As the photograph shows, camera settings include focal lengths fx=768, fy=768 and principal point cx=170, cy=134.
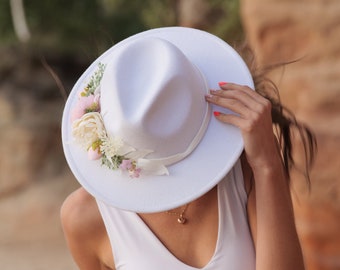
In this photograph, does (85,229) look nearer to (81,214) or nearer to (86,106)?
(81,214)

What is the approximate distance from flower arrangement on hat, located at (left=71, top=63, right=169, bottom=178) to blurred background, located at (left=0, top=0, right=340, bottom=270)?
0.52 m

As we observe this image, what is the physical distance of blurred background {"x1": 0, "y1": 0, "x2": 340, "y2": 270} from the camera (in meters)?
2.96

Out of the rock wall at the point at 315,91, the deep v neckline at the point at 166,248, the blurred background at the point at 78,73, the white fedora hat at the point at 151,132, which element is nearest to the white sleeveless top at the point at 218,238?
the deep v neckline at the point at 166,248

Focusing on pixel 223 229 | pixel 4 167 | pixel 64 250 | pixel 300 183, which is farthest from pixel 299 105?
pixel 4 167

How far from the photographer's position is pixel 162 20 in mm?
7215

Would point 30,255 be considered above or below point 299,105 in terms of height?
below

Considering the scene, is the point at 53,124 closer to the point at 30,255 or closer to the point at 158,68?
the point at 30,255

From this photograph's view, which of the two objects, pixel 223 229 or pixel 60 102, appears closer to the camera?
pixel 223 229

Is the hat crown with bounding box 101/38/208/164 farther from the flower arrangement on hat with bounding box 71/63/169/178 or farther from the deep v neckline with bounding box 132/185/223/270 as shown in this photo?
the deep v neckline with bounding box 132/185/223/270

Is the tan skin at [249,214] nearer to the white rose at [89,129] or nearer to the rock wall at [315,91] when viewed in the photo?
the white rose at [89,129]

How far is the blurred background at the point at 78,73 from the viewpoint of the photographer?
9.72ft

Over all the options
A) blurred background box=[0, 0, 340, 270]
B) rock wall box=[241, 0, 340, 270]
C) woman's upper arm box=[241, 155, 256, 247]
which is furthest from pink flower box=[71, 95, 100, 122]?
rock wall box=[241, 0, 340, 270]

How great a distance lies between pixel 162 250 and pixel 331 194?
1286 millimetres

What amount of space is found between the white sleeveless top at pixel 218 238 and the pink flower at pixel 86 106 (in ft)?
0.81
